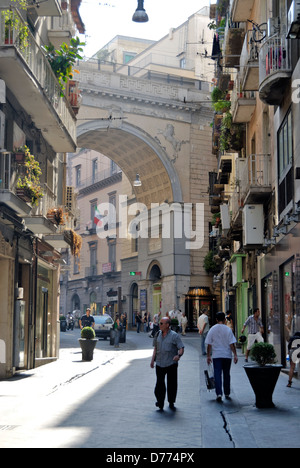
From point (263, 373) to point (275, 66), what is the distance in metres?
7.47

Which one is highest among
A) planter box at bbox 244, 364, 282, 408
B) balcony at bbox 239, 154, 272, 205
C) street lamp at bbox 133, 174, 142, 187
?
street lamp at bbox 133, 174, 142, 187

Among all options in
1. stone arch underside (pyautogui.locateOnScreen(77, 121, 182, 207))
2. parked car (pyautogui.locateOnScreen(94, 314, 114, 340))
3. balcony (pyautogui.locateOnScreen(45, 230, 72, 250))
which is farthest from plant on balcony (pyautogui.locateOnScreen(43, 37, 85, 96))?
stone arch underside (pyautogui.locateOnScreen(77, 121, 182, 207))

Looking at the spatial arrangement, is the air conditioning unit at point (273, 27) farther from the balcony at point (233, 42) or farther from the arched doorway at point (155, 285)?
the arched doorway at point (155, 285)

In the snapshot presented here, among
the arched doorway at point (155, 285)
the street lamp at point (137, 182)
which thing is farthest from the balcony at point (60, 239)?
the arched doorway at point (155, 285)

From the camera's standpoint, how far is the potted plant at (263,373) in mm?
10781

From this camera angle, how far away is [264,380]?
35.6 ft

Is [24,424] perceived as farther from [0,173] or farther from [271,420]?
[0,173]

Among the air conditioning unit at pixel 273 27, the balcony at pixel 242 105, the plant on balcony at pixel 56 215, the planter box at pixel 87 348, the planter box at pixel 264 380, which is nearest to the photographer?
the planter box at pixel 264 380

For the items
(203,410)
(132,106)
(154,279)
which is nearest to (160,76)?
(132,106)

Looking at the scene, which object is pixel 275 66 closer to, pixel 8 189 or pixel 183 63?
pixel 8 189

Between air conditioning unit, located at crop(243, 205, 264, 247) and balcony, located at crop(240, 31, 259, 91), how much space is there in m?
3.38

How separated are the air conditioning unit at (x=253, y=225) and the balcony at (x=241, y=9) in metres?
6.41

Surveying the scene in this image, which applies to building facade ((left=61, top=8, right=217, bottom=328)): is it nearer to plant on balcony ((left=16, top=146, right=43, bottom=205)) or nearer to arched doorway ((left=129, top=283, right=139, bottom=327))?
arched doorway ((left=129, top=283, right=139, bottom=327))

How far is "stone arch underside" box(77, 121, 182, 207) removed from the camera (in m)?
45.3
